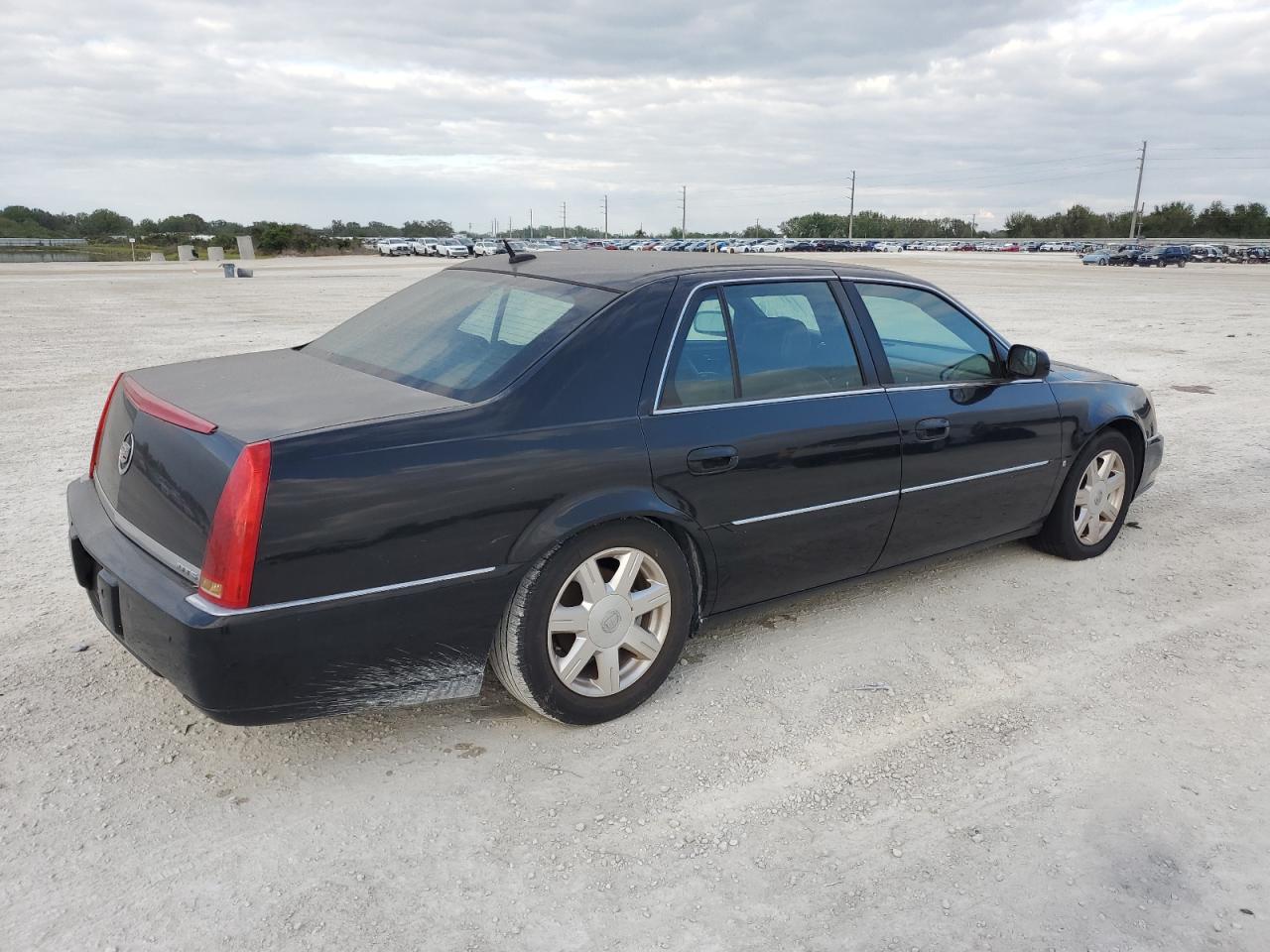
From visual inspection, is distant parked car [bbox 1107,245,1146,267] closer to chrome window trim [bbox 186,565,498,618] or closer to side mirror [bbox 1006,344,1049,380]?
side mirror [bbox 1006,344,1049,380]

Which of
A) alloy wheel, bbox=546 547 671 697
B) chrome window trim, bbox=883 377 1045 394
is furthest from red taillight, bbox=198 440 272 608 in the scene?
chrome window trim, bbox=883 377 1045 394

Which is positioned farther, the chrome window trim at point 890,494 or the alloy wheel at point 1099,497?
the alloy wheel at point 1099,497

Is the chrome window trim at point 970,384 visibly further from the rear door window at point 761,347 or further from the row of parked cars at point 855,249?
the row of parked cars at point 855,249

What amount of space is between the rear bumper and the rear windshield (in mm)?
717

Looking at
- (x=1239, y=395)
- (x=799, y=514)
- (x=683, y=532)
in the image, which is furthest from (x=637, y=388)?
(x=1239, y=395)

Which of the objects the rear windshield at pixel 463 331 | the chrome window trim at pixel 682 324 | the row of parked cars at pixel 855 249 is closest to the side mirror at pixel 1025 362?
the chrome window trim at pixel 682 324

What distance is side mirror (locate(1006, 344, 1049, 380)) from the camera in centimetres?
444

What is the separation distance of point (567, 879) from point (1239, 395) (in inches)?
384

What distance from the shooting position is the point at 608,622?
329 centimetres

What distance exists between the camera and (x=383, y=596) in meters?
2.81

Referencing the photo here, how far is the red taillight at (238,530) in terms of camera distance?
2.61 meters

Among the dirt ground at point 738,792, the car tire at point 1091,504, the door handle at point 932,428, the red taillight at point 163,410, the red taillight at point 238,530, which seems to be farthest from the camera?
the car tire at point 1091,504

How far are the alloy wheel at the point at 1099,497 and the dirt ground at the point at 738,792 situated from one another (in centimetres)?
25

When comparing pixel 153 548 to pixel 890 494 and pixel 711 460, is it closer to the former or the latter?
pixel 711 460
